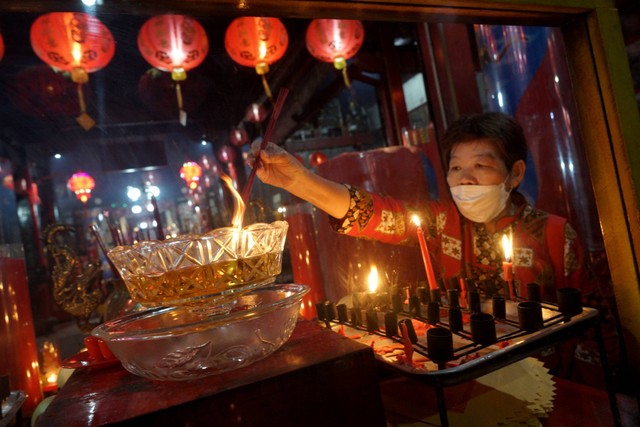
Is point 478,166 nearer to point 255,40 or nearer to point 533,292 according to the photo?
point 533,292

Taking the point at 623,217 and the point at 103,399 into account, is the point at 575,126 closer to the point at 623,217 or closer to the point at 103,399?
the point at 623,217

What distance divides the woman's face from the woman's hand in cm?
77

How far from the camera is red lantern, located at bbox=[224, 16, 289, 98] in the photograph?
4.21 metres

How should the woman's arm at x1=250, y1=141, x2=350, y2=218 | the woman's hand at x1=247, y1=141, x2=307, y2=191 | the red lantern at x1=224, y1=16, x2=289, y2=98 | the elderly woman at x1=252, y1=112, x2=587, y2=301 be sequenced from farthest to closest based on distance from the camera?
the red lantern at x1=224, y1=16, x2=289, y2=98 < the elderly woman at x1=252, y1=112, x2=587, y2=301 < the woman's arm at x1=250, y1=141, x2=350, y2=218 < the woman's hand at x1=247, y1=141, x2=307, y2=191

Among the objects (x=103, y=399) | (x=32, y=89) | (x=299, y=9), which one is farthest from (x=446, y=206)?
(x=32, y=89)

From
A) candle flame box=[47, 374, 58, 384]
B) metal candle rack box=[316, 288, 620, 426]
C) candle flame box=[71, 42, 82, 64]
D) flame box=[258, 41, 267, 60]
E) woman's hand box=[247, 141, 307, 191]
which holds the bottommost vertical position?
candle flame box=[47, 374, 58, 384]

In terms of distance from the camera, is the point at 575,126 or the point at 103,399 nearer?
the point at 103,399

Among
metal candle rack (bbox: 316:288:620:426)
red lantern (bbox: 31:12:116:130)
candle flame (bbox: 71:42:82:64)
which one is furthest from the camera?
candle flame (bbox: 71:42:82:64)

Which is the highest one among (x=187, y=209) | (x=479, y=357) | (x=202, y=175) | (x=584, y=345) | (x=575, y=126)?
(x=202, y=175)

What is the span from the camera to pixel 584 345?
182 centimetres

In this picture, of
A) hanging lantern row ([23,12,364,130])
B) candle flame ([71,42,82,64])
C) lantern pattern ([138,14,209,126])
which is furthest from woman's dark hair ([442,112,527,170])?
candle flame ([71,42,82,64])

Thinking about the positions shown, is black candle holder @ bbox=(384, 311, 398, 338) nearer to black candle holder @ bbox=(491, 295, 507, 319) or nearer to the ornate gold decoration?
black candle holder @ bbox=(491, 295, 507, 319)

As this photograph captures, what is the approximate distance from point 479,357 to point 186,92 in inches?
254

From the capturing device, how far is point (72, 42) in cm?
360
